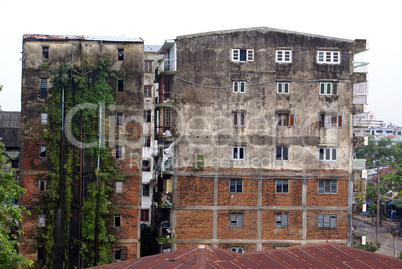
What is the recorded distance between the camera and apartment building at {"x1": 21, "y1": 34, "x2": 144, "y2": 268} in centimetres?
3494

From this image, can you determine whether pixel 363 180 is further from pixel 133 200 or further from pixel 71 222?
pixel 71 222

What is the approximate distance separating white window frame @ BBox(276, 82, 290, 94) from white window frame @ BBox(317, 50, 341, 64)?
2.89 m

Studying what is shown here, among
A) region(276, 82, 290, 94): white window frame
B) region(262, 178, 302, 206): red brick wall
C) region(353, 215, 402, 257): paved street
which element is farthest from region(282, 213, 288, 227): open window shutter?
region(353, 215, 402, 257): paved street

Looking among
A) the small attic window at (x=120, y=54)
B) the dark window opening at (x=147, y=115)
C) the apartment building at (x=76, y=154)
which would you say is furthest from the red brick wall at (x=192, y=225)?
the dark window opening at (x=147, y=115)

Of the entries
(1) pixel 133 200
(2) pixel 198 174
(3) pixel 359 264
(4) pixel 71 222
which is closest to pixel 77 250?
(4) pixel 71 222

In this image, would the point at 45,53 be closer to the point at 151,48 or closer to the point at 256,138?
the point at 256,138

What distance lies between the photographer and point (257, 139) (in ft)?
121

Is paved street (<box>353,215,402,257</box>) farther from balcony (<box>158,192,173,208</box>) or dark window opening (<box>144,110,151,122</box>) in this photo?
dark window opening (<box>144,110,151,122</box>)

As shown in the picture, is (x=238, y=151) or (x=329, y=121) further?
(x=329, y=121)

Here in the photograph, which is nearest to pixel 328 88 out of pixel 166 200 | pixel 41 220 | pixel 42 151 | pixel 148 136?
pixel 166 200

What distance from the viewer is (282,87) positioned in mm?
37062

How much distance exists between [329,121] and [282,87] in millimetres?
4267

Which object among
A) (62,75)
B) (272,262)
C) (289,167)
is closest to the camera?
(272,262)

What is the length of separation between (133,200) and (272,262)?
15.2 m
